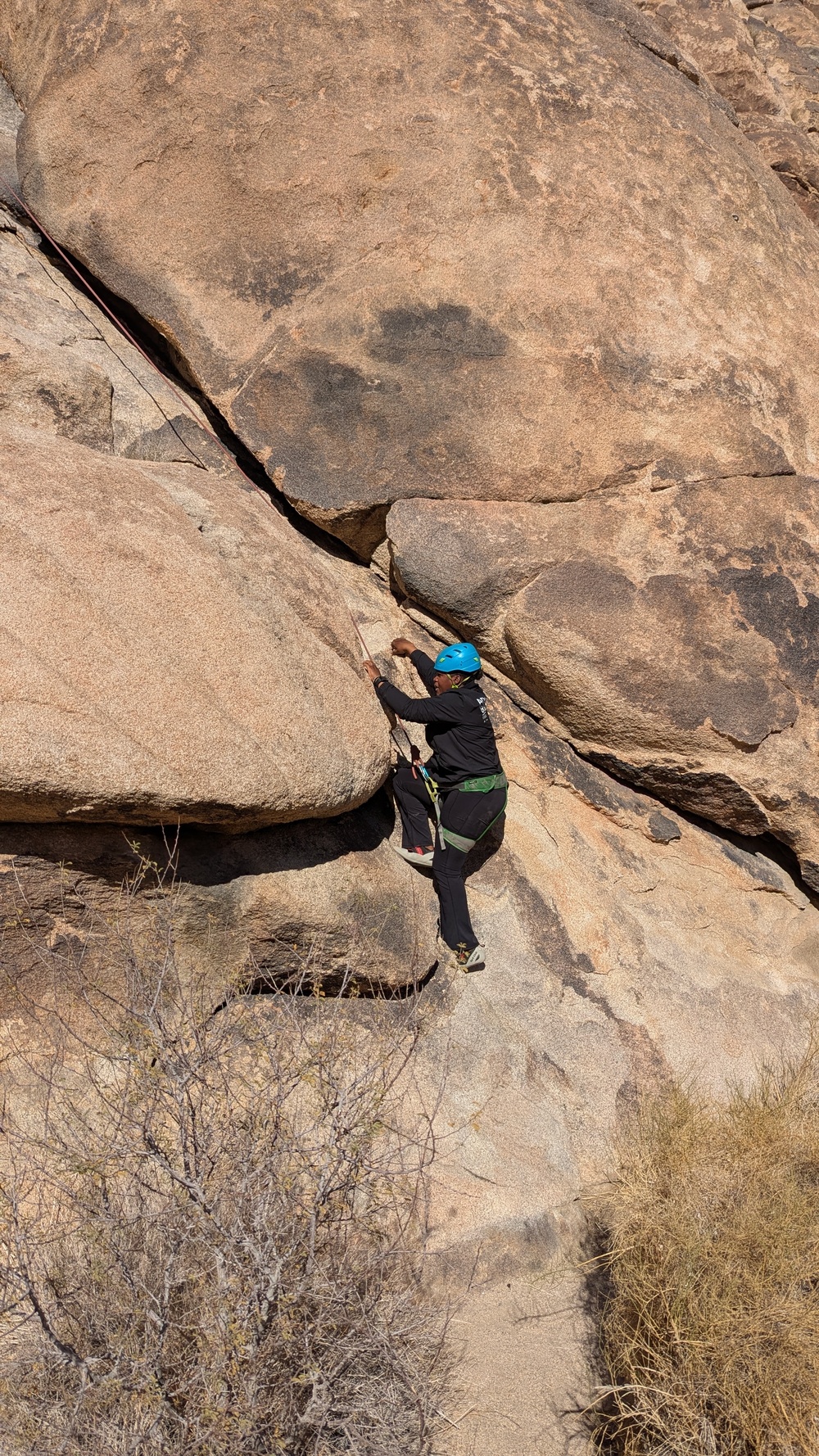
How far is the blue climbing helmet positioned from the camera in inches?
156

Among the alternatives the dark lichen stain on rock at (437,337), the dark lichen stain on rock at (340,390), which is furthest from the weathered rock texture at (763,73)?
the dark lichen stain on rock at (340,390)

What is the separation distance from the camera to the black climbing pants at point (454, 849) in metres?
3.84

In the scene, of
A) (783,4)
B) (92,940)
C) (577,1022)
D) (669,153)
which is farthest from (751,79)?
(92,940)

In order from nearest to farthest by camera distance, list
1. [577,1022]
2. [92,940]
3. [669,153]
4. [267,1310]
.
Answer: [267,1310] < [92,940] < [577,1022] < [669,153]

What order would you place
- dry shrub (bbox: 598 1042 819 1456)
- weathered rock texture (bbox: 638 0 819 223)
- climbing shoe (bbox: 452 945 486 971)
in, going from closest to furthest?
dry shrub (bbox: 598 1042 819 1456) < climbing shoe (bbox: 452 945 486 971) < weathered rock texture (bbox: 638 0 819 223)

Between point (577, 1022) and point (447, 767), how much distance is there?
112 centimetres

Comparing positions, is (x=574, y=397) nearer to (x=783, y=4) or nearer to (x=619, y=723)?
(x=619, y=723)

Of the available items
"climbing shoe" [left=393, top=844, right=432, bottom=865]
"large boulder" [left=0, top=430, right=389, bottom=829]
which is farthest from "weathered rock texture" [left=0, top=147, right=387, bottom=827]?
"climbing shoe" [left=393, top=844, right=432, bottom=865]

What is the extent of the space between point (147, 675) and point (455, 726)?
4.47 ft

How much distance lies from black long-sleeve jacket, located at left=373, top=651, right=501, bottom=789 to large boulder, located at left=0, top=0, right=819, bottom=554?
3.23 feet

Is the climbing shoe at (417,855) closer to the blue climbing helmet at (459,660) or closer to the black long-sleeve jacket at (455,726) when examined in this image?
the black long-sleeve jacket at (455,726)

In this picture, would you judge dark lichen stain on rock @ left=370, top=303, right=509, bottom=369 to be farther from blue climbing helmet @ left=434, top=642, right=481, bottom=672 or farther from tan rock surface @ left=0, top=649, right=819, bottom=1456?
blue climbing helmet @ left=434, top=642, right=481, bottom=672

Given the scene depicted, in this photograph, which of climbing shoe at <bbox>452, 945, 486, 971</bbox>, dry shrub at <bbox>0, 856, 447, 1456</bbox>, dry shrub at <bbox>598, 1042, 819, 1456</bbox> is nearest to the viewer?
dry shrub at <bbox>0, 856, 447, 1456</bbox>

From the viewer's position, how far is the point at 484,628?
430 centimetres
